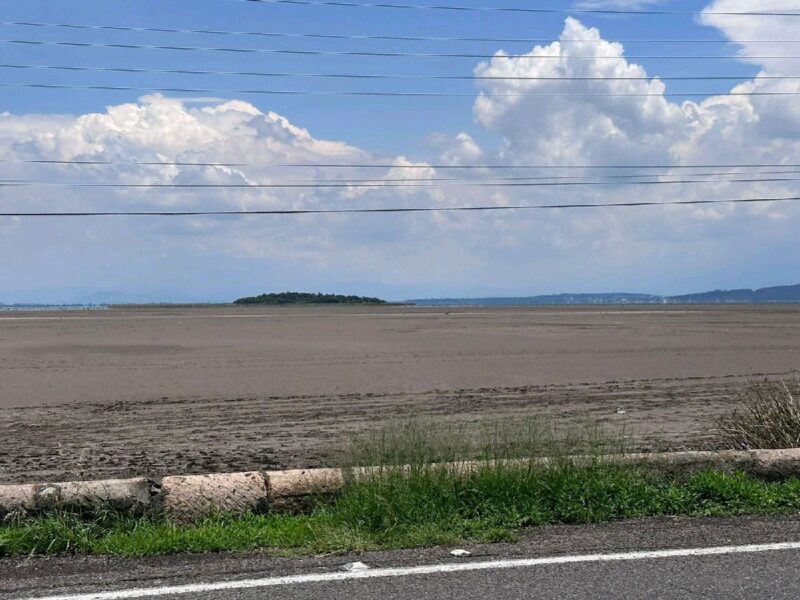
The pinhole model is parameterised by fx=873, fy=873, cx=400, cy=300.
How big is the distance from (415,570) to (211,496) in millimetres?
2028

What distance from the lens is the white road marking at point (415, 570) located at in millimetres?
5137

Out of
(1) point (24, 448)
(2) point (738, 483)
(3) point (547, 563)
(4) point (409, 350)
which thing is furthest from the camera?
(4) point (409, 350)

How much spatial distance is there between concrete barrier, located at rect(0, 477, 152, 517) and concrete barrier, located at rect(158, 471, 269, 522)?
180mm

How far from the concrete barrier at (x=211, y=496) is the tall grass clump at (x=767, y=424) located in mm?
5226

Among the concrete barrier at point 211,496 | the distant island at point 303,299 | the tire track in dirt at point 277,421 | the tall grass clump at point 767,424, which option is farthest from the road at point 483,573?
the distant island at point 303,299

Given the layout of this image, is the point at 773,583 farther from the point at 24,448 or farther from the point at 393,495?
the point at 24,448

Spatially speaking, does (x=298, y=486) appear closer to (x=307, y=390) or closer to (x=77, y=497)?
(x=77, y=497)

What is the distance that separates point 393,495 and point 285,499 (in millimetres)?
926

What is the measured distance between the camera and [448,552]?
234 inches

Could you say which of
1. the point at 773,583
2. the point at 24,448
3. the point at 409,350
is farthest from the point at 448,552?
the point at 409,350

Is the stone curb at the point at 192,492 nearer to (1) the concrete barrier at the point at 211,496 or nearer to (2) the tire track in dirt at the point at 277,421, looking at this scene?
(1) the concrete barrier at the point at 211,496

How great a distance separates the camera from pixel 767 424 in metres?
9.19

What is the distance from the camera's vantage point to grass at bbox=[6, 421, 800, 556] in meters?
6.11

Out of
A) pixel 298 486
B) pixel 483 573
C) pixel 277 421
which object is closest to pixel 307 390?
pixel 277 421
